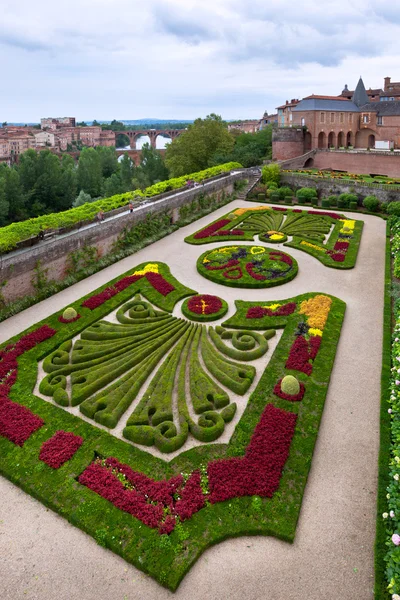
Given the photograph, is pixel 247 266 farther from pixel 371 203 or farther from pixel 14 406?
pixel 371 203

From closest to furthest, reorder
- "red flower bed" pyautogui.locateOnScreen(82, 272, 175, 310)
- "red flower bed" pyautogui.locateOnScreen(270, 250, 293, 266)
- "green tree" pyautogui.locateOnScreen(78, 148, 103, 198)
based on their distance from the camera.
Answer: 1. "red flower bed" pyautogui.locateOnScreen(82, 272, 175, 310)
2. "red flower bed" pyautogui.locateOnScreen(270, 250, 293, 266)
3. "green tree" pyautogui.locateOnScreen(78, 148, 103, 198)

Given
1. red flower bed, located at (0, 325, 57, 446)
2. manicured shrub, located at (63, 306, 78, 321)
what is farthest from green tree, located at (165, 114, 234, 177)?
red flower bed, located at (0, 325, 57, 446)

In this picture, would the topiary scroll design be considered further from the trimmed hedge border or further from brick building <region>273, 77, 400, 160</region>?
brick building <region>273, 77, 400, 160</region>

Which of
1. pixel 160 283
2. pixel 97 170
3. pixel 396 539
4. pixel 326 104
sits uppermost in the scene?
pixel 326 104

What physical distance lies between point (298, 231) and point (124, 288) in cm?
1420

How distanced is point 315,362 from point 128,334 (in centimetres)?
738

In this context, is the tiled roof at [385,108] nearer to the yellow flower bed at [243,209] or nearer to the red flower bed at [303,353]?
the yellow flower bed at [243,209]

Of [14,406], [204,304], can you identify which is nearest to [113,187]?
[204,304]

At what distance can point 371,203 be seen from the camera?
114ft

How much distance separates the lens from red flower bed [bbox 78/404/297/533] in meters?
9.59

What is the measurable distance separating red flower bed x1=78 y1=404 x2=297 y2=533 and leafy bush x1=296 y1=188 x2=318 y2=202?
1212 inches

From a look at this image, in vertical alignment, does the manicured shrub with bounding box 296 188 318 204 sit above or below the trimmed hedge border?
above

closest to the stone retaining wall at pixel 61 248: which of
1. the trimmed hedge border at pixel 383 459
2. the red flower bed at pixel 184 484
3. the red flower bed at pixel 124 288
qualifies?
the red flower bed at pixel 124 288

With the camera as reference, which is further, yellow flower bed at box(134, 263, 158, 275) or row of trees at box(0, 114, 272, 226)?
row of trees at box(0, 114, 272, 226)
